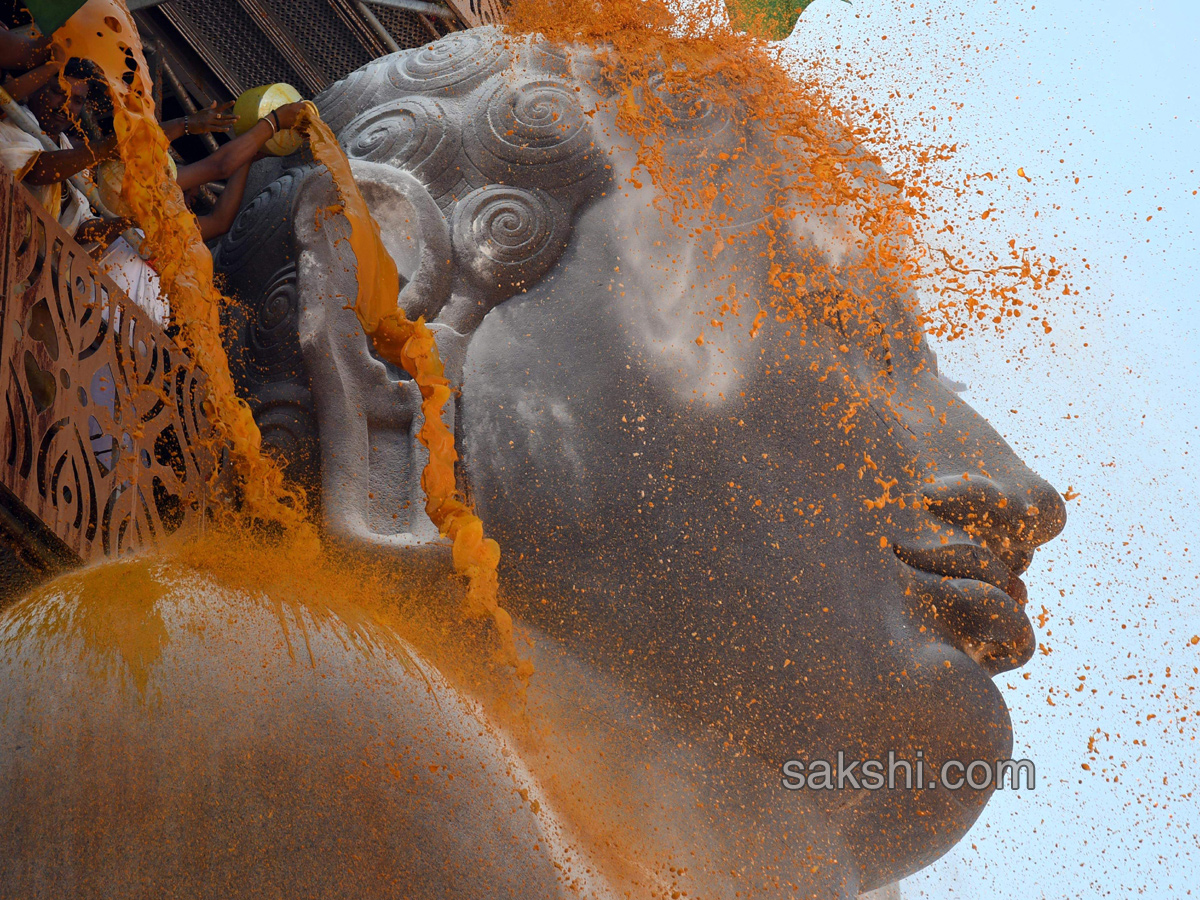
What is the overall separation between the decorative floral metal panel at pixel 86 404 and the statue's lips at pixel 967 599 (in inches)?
72.4

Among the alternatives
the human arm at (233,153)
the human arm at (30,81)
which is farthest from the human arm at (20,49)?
the human arm at (233,153)

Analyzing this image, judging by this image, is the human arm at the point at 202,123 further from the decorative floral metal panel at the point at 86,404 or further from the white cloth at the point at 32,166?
the decorative floral metal panel at the point at 86,404

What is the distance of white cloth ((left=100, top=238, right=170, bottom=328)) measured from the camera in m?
2.94

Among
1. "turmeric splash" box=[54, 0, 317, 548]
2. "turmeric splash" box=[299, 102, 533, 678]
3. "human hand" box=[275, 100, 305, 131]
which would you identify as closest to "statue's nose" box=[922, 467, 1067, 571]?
"turmeric splash" box=[299, 102, 533, 678]

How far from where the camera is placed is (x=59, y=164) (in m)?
2.30

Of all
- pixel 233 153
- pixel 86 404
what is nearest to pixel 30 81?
pixel 233 153

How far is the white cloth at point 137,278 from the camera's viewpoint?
2.94 metres

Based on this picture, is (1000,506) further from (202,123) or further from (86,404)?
(202,123)

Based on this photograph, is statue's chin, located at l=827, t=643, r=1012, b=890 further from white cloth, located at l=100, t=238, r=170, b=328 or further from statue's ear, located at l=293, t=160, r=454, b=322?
white cloth, located at l=100, t=238, r=170, b=328

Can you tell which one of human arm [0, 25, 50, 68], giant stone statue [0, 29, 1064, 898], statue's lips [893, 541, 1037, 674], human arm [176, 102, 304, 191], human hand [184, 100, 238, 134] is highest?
human arm [0, 25, 50, 68]

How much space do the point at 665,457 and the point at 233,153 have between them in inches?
58.6

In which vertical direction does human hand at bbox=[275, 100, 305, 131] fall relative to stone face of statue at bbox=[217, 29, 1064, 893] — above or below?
above

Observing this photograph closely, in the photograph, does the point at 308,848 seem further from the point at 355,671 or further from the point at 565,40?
the point at 565,40

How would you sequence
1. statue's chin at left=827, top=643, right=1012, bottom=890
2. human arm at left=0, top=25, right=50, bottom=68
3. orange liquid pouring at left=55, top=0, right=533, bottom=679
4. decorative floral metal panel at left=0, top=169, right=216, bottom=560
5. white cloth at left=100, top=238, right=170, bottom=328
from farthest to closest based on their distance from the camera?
white cloth at left=100, top=238, right=170, bottom=328
statue's chin at left=827, top=643, right=1012, bottom=890
orange liquid pouring at left=55, top=0, right=533, bottom=679
human arm at left=0, top=25, right=50, bottom=68
decorative floral metal panel at left=0, top=169, right=216, bottom=560
